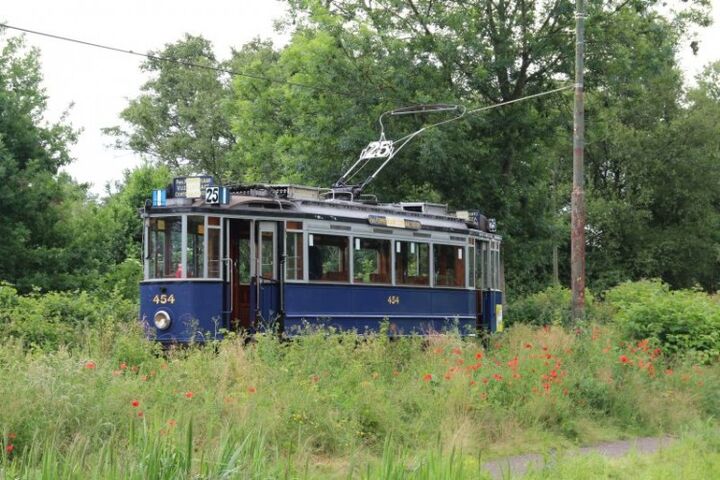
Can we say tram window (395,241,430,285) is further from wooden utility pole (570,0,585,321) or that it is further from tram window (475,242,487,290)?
wooden utility pole (570,0,585,321)

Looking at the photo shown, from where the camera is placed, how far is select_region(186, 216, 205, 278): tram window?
16438 mm

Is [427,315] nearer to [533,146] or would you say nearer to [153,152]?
[533,146]

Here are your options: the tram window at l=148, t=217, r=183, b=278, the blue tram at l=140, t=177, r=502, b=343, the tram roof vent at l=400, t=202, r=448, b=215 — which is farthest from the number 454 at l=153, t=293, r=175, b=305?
the tram roof vent at l=400, t=202, r=448, b=215

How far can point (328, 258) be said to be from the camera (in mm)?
17812

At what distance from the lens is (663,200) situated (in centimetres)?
5216

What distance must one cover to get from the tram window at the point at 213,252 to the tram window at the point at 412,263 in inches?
163

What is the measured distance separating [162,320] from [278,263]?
2172 mm

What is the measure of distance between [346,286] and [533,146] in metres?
14.1

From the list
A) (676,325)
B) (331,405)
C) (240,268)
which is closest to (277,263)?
(240,268)

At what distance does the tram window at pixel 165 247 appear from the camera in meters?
16.6

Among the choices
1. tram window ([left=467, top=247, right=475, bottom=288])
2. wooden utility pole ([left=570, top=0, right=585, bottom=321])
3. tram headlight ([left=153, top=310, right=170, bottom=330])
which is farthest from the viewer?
tram window ([left=467, top=247, right=475, bottom=288])

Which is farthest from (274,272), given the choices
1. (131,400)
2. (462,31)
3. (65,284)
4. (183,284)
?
(462,31)

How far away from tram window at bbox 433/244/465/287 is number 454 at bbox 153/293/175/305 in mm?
6173

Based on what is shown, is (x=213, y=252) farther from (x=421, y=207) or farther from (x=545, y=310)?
(x=545, y=310)
